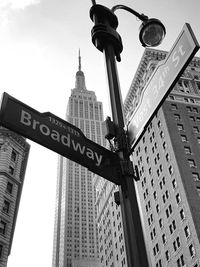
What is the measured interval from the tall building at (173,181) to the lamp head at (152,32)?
118ft

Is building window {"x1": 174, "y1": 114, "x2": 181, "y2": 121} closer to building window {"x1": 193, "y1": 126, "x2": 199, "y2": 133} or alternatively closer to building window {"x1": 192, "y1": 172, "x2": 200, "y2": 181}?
building window {"x1": 193, "y1": 126, "x2": 199, "y2": 133}

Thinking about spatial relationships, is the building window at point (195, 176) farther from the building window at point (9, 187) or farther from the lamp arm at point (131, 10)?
the lamp arm at point (131, 10)

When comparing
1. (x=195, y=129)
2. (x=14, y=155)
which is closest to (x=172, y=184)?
(x=195, y=129)

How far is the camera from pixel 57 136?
5512 millimetres

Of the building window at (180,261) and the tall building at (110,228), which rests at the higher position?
the tall building at (110,228)

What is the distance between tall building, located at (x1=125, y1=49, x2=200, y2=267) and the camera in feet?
155

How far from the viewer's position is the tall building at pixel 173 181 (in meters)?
47.1

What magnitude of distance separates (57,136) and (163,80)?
6.47 ft

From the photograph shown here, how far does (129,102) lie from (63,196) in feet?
379

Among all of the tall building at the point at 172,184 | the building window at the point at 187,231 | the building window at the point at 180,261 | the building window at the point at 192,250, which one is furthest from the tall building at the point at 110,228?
the building window at the point at 192,250

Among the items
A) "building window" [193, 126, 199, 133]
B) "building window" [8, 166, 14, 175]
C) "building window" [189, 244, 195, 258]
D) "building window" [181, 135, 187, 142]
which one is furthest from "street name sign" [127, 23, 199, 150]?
"building window" [193, 126, 199, 133]

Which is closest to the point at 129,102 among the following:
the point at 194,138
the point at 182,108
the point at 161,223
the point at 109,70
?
the point at 182,108

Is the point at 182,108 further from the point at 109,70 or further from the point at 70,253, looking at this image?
the point at 70,253

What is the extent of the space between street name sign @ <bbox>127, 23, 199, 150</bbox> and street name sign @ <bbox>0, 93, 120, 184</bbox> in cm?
59
